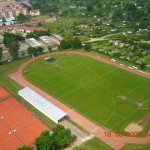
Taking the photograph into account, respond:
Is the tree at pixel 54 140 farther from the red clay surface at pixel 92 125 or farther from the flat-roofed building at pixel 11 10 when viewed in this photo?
the flat-roofed building at pixel 11 10

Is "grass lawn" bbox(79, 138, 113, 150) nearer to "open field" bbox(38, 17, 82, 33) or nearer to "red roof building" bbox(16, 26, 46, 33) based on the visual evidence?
"open field" bbox(38, 17, 82, 33)

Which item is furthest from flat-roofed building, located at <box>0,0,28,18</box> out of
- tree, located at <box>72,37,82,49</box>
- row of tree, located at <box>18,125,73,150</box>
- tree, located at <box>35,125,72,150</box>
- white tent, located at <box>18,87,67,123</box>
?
tree, located at <box>35,125,72,150</box>

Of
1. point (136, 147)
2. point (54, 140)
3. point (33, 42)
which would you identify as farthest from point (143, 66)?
point (33, 42)

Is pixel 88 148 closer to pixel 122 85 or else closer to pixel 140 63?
pixel 122 85

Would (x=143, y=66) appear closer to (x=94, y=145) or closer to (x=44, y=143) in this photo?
(x=94, y=145)

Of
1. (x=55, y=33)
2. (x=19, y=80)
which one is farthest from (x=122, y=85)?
(x=55, y=33)
